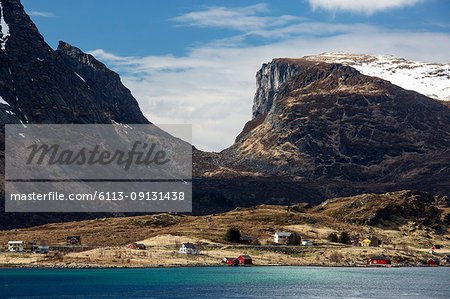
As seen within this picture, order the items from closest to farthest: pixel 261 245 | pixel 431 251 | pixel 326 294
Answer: pixel 326 294, pixel 261 245, pixel 431 251

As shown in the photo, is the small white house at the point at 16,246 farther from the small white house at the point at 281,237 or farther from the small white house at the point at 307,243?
the small white house at the point at 307,243

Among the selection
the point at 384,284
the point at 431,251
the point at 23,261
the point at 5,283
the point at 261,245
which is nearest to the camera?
the point at 5,283

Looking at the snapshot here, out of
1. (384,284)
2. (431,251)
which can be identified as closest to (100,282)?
(384,284)

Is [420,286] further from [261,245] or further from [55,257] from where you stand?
[55,257]

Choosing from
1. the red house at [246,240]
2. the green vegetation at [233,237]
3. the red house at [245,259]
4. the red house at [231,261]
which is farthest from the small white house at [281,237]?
the red house at [231,261]

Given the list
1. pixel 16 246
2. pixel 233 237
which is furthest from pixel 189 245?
pixel 16 246

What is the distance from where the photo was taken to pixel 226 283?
5123 inches

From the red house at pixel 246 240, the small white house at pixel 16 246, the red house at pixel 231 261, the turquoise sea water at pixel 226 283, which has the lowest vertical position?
the turquoise sea water at pixel 226 283

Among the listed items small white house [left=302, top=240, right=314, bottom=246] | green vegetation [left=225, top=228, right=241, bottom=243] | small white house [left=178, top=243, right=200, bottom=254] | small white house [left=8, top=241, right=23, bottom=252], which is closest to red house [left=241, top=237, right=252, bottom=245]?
green vegetation [left=225, top=228, right=241, bottom=243]

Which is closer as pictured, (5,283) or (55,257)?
(5,283)

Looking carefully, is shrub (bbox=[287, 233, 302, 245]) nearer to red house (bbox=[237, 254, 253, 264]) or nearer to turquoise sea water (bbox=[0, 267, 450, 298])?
turquoise sea water (bbox=[0, 267, 450, 298])

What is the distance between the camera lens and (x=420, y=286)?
5207 inches

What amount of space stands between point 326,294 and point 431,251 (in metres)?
92.6

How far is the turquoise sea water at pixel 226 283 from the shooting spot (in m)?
116
